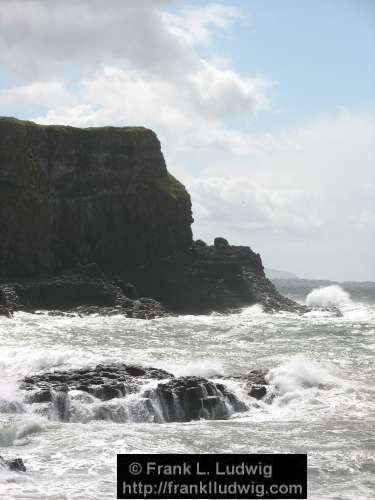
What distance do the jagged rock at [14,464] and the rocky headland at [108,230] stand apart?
51272 millimetres

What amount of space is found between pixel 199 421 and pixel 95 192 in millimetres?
60469

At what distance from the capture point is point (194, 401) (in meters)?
30.8

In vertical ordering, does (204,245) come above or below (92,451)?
above

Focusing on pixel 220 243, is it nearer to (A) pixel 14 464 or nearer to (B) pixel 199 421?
(B) pixel 199 421

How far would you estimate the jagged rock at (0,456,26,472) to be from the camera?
2005 cm

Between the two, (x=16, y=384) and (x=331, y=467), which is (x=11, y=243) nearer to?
(x=16, y=384)

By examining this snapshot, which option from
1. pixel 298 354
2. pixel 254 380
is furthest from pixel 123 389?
pixel 298 354

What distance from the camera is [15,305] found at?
6538 cm

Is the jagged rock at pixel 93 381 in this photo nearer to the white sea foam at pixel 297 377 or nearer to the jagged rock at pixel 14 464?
the white sea foam at pixel 297 377

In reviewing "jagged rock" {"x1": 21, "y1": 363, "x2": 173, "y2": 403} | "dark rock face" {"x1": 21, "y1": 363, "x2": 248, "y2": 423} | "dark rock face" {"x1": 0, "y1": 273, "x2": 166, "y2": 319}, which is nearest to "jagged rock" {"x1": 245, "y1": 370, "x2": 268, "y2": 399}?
"dark rock face" {"x1": 21, "y1": 363, "x2": 248, "y2": 423}

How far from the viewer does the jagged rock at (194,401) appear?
99.2ft

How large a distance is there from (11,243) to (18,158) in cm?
1061

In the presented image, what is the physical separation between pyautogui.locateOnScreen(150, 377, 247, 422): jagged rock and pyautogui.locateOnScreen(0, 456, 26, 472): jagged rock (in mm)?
10209

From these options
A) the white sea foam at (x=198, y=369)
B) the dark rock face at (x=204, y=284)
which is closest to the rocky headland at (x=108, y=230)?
the dark rock face at (x=204, y=284)
